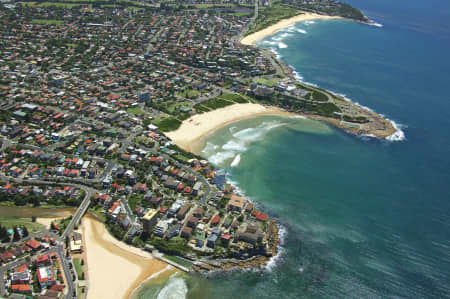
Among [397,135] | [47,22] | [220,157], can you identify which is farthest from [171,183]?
[47,22]

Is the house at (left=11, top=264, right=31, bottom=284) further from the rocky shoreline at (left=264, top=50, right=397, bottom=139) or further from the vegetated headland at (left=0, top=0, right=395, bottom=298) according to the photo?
the rocky shoreline at (left=264, top=50, right=397, bottom=139)

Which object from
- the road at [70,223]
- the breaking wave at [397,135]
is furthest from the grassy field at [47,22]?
the breaking wave at [397,135]

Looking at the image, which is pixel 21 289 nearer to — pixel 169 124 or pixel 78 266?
pixel 78 266

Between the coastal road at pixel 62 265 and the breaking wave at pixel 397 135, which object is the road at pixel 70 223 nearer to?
the coastal road at pixel 62 265

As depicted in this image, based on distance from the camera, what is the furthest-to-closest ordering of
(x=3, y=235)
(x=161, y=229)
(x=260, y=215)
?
(x=260, y=215) → (x=161, y=229) → (x=3, y=235)

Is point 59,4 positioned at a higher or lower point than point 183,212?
higher
